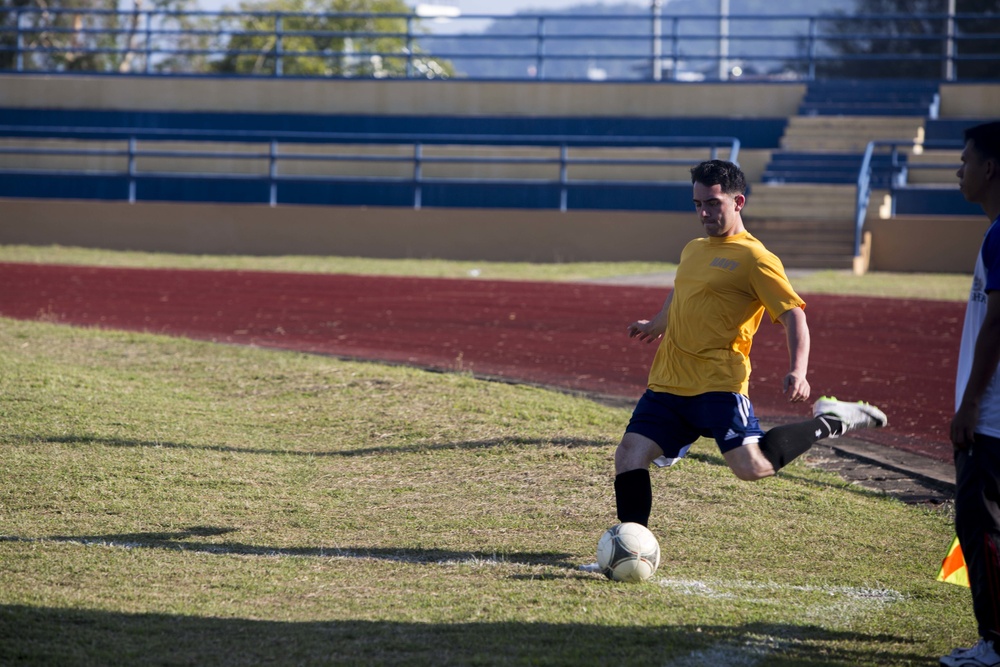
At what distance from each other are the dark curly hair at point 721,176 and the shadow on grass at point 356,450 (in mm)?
2653

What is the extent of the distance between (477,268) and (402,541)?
623 inches

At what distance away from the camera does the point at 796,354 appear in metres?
5.16

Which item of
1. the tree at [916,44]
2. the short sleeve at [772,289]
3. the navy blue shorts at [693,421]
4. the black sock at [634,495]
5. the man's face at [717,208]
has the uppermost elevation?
the tree at [916,44]

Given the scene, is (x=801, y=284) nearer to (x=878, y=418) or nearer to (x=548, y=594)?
(x=878, y=418)

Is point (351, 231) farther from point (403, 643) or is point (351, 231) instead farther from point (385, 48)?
point (385, 48)

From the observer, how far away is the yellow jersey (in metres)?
5.29

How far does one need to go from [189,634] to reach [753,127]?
2461cm

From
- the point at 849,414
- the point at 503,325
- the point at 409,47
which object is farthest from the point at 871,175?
the point at 849,414

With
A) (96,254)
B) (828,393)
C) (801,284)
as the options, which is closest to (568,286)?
(801,284)

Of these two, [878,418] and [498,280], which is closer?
[878,418]

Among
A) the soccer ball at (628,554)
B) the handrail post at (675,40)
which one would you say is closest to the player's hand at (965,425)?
the soccer ball at (628,554)

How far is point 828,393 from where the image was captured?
10.2 metres

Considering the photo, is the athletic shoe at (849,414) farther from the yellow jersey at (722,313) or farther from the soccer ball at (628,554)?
the soccer ball at (628,554)

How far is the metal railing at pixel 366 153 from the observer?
24547 mm
